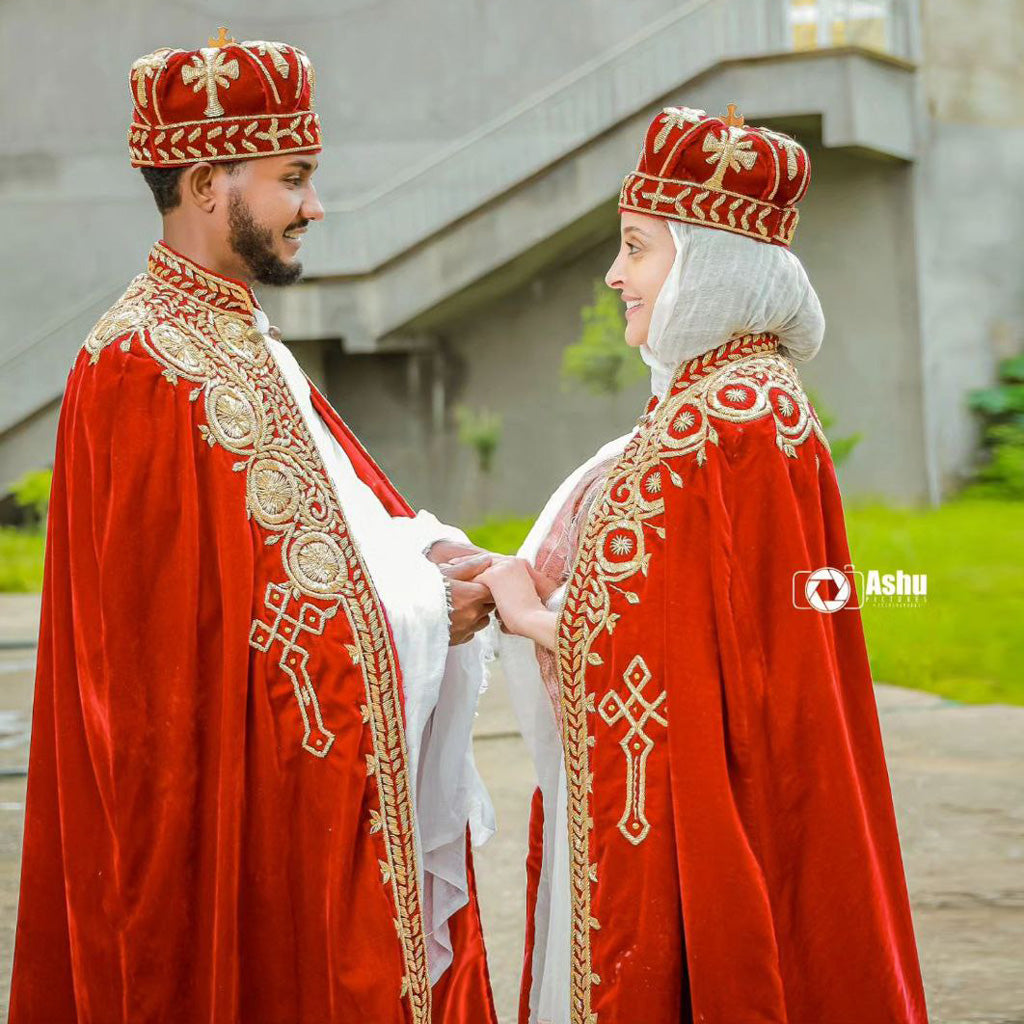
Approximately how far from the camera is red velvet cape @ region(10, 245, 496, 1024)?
283 cm

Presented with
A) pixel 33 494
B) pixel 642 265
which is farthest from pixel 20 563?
pixel 642 265

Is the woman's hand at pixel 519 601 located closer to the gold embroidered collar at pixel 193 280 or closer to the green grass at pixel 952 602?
the gold embroidered collar at pixel 193 280

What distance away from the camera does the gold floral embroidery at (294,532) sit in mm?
2918

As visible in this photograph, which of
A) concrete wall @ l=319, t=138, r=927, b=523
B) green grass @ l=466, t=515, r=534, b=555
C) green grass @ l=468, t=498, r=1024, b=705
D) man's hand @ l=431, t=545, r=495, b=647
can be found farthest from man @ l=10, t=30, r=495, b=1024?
concrete wall @ l=319, t=138, r=927, b=523

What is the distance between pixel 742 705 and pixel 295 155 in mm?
1411

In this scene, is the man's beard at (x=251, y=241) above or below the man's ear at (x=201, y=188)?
below

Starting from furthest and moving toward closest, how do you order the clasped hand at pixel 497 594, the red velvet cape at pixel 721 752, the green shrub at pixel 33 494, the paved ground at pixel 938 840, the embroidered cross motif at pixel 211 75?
the green shrub at pixel 33 494
the paved ground at pixel 938 840
the clasped hand at pixel 497 594
the embroidered cross motif at pixel 211 75
the red velvet cape at pixel 721 752

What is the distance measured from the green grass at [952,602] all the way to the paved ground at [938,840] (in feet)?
1.06

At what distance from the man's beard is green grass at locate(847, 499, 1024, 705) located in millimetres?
5836

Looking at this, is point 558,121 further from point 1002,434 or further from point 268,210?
point 268,210

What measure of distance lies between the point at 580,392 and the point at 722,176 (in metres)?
10.7

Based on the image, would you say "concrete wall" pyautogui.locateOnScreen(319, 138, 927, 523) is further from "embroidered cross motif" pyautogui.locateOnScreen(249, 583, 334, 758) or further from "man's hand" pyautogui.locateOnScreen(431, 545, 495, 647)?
"embroidered cross motif" pyautogui.locateOnScreen(249, 583, 334, 758)

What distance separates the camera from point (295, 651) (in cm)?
291

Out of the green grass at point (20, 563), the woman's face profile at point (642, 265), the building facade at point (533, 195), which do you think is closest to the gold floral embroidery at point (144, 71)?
the woman's face profile at point (642, 265)
